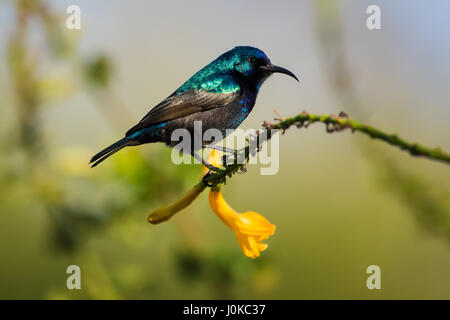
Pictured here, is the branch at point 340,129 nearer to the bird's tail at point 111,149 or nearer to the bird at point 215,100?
the bird's tail at point 111,149

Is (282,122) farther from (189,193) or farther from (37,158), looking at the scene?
(37,158)

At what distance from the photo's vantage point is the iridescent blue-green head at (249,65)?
3590 millimetres

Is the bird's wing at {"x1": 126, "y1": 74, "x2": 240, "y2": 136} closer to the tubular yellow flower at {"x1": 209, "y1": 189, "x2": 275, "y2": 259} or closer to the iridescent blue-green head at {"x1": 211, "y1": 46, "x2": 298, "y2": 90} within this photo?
the iridescent blue-green head at {"x1": 211, "y1": 46, "x2": 298, "y2": 90}

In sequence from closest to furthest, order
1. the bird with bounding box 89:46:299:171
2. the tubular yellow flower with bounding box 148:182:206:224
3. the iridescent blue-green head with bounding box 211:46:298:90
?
1. the tubular yellow flower with bounding box 148:182:206:224
2. the bird with bounding box 89:46:299:171
3. the iridescent blue-green head with bounding box 211:46:298:90

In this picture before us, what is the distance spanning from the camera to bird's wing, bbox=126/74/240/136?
136 inches

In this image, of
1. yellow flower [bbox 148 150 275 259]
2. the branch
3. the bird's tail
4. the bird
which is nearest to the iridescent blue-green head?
the bird

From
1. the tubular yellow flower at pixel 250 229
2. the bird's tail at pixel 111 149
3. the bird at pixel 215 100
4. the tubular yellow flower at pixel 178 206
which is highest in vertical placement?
the bird at pixel 215 100

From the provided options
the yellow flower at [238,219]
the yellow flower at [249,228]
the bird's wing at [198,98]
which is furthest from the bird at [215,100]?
the yellow flower at [249,228]

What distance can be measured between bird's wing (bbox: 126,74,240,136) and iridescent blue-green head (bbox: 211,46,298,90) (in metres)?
0.08

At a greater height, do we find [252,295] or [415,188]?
[415,188]

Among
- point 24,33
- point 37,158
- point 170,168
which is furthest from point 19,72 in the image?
point 170,168

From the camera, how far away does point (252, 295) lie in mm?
4656

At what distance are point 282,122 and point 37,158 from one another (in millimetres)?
2698

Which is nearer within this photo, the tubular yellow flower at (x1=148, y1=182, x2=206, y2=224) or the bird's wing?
the tubular yellow flower at (x1=148, y1=182, x2=206, y2=224)
